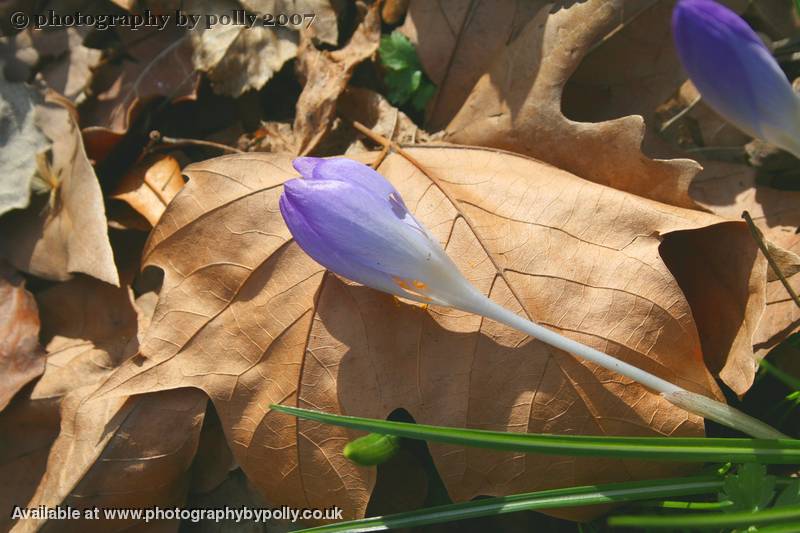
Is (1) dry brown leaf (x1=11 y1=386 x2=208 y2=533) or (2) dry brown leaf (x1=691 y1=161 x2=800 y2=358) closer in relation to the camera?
(2) dry brown leaf (x1=691 y1=161 x2=800 y2=358)

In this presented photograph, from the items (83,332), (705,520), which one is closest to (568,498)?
(705,520)

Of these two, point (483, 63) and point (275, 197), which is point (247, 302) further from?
point (483, 63)

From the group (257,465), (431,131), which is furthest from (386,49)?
(257,465)

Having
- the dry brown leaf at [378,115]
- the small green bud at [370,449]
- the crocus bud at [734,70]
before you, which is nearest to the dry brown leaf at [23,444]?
the small green bud at [370,449]

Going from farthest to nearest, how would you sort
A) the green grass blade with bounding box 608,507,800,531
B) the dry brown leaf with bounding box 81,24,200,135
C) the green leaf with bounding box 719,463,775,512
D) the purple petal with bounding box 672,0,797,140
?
the dry brown leaf with bounding box 81,24,200,135 < the green leaf with bounding box 719,463,775,512 < the purple petal with bounding box 672,0,797,140 < the green grass blade with bounding box 608,507,800,531

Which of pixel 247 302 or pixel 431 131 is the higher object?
pixel 431 131

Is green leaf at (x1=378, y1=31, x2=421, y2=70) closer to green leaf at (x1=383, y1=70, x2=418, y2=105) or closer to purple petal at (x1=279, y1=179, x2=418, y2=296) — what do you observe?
green leaf at (x1=383, y1=70, x2=418, y2=105)

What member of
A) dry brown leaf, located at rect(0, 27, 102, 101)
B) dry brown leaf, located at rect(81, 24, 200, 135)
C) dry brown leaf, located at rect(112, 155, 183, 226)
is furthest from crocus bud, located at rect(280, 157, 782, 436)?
dry brown leaf, located at rect(0, 27, 102, 101)
